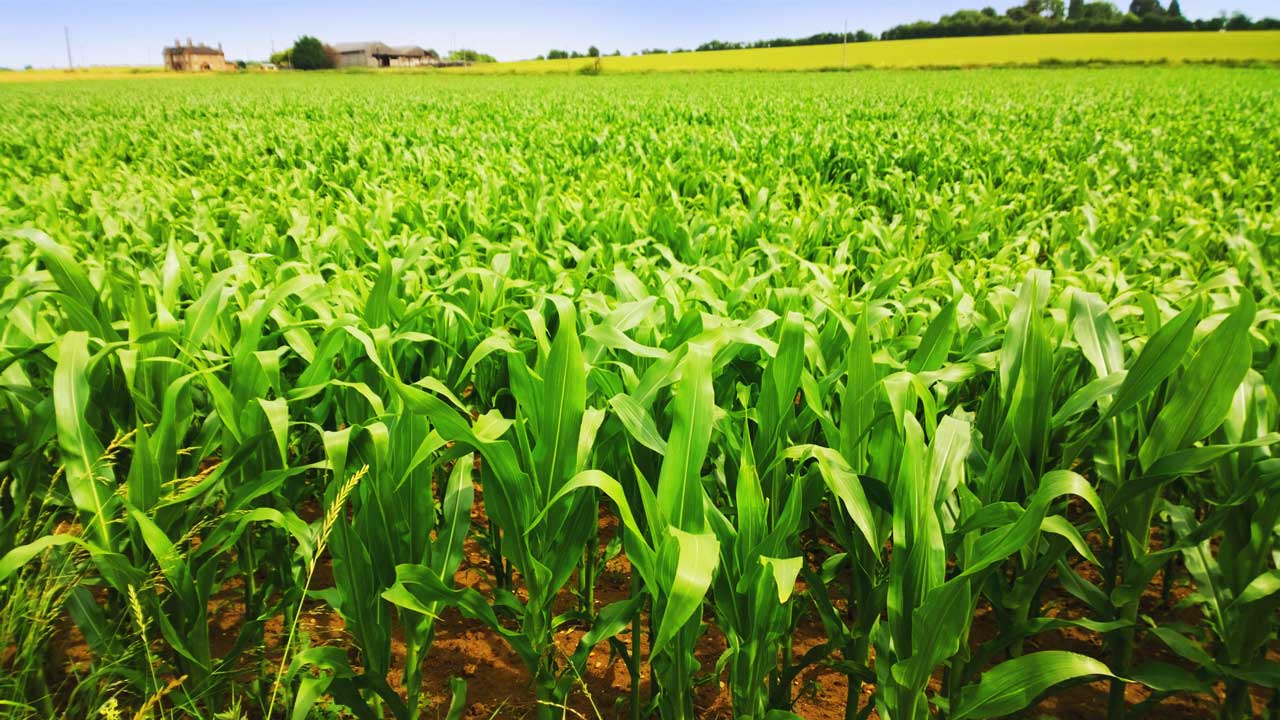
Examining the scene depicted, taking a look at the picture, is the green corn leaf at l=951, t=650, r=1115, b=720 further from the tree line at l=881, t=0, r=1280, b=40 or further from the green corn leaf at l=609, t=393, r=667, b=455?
the tree line at l=881, t=0, r=1280, b=40

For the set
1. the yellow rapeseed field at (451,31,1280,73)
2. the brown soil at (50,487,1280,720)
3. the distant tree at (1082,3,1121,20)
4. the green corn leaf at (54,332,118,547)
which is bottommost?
the brown soil at (50,487,1280,720)

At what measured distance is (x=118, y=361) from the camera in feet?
6.11

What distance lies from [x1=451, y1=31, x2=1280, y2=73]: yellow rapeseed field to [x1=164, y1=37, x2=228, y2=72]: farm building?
46.8m

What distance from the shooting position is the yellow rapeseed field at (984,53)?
4672 cm

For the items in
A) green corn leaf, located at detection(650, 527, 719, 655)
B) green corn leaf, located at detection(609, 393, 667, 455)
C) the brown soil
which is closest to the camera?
green corn leaf, located at detection(650, 527, 719, 655)

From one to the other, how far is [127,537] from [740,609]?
4.68ft

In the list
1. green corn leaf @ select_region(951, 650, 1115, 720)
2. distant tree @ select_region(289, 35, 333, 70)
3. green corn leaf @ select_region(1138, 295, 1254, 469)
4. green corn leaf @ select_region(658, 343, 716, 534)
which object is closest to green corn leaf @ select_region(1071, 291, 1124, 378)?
green corn leaf @ select_region(1138, 295, 1254, 469)

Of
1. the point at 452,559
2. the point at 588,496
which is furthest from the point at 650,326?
the point at 452,559

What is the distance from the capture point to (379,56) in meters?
82.4

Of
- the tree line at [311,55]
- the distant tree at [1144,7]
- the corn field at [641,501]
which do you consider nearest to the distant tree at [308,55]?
the tree line at [311,55]

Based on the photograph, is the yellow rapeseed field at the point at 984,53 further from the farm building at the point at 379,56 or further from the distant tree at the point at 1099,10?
the farm building at the point at 379,56

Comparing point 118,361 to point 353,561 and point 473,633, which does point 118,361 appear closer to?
point 353,561

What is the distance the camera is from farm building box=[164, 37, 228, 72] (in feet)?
261

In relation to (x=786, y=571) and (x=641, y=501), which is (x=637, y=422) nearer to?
(x=641, y=501)
